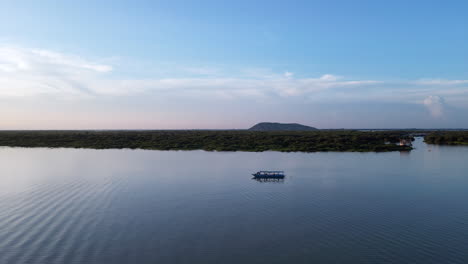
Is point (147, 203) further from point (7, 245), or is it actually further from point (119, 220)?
point (7, 245)

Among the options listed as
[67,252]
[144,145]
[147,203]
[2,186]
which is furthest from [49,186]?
[144,145]

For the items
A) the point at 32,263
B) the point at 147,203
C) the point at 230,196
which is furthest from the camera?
the point at 230,196

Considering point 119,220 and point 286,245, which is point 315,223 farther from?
point 119,220

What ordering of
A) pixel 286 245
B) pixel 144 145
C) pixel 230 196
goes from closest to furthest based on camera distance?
pixel 286 245 < pixel 230 196 < pixel 144 145

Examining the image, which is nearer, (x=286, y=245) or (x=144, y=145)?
(x=286, y=245)

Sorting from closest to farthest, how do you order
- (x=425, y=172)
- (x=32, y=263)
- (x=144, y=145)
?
(x=32, y=263) → (x=425, y=172) → (x=144, y=145)

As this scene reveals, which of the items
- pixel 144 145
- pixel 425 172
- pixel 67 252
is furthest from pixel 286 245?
pixel 144 145
